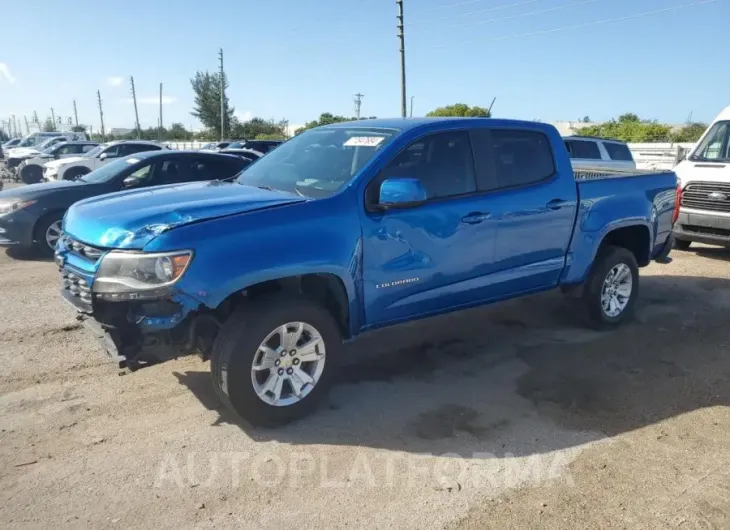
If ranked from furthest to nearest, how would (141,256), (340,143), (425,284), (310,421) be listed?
(340,143)
(425,284)
(310,421)
(141,256)

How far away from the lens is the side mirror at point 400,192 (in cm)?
383

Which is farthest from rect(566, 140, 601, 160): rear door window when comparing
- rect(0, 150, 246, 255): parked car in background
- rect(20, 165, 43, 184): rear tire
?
rect(20, 165, 43, 184): rear tire

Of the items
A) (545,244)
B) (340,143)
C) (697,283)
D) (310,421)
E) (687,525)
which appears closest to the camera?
(687,525)

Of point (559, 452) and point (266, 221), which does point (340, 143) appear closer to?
point (266, 221)

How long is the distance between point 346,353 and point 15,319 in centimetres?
335

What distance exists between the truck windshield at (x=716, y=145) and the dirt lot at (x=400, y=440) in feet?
16.7

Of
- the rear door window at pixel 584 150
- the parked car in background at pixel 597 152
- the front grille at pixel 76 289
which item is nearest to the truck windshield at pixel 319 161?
the front grille at pixel 76 289

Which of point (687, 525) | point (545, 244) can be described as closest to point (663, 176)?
point (545, 244)

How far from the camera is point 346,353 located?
513cm

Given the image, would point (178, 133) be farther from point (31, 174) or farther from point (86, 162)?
point (86, 162)

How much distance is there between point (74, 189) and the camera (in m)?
8.88

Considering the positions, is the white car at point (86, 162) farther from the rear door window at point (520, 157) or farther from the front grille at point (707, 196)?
the front grille at point (707, 196)

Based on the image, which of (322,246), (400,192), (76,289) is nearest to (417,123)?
(400,192)

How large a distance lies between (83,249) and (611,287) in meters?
4.69
